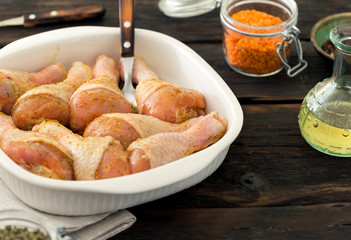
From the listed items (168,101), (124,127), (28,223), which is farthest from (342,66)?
(28,223)

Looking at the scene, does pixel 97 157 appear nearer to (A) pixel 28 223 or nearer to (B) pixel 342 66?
(A) pixel 28 223

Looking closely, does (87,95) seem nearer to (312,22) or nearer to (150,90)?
(150,90)

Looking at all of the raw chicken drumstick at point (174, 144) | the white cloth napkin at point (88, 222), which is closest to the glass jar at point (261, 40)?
the raw chicken drumstick at point (174, 144)

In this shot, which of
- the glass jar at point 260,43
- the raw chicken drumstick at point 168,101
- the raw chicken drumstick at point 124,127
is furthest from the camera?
the glass jar at point 260,43

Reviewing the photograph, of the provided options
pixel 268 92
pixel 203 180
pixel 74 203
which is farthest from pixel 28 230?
pixel 268 92

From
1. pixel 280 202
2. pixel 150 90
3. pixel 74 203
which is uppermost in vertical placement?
pixel 150 90

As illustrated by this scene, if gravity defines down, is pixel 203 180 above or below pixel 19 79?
below

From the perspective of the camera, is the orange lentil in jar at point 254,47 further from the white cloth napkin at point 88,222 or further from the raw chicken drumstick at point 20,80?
the white cloth napkin at point 88,222
